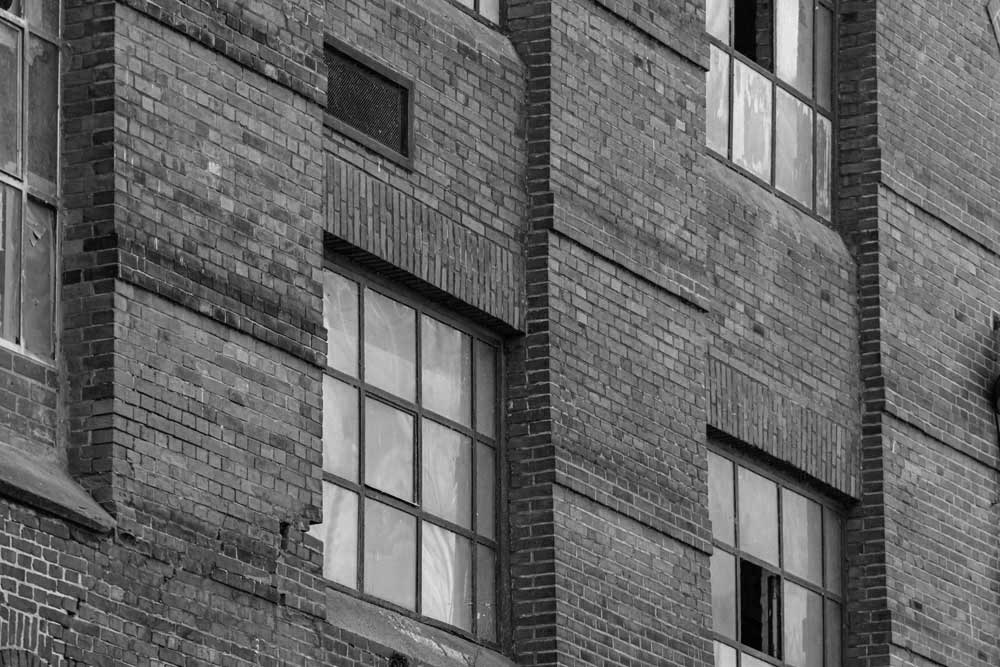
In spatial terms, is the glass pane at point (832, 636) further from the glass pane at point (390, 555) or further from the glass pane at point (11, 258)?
the glass pane at point (11, 258)

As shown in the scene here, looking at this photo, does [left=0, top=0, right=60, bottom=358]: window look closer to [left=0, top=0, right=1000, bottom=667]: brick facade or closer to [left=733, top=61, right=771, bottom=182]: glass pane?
[left=0, top=0, right=1000, bottom=667]: brick facade

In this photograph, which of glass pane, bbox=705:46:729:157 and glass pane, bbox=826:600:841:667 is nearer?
glass pane, bbox=705:46:729:157

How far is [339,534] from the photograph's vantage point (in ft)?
46.3

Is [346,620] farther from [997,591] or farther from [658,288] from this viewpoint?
[997,591]

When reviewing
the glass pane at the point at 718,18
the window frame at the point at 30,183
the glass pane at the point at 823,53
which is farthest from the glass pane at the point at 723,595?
the window frame at the point at 30,183

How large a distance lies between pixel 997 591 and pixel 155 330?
8353 mm

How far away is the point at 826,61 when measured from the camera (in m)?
19.4

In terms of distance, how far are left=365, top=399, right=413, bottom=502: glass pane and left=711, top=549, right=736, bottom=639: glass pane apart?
2915 mm

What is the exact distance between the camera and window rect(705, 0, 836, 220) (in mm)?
18203

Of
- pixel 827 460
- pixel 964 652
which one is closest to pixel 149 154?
pixel 827 460

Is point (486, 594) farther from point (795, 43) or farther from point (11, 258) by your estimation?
point (795, 43)

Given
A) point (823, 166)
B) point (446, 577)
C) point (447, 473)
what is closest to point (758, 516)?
point (823, 166)

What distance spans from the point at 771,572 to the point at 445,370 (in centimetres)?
345

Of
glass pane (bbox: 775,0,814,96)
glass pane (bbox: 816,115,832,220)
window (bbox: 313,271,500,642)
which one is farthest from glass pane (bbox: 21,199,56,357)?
glass pane (bbox: 816,115,832,220)
